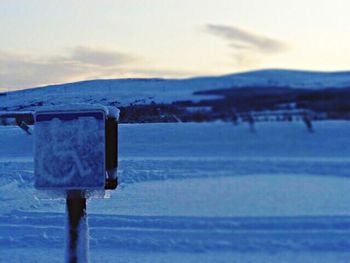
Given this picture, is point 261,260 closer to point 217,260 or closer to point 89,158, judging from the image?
point 217,260

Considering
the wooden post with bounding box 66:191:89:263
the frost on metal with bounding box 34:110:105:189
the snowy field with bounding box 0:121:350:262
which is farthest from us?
the snowy field with bounding box 0:121:350:262

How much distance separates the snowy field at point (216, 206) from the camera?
483 centimetres

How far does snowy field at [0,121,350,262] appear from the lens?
15.8ft

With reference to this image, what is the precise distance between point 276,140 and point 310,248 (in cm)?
522

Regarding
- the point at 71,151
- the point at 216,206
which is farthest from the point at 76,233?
the point at 216,206

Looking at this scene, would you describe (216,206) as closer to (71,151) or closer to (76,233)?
(76,233)

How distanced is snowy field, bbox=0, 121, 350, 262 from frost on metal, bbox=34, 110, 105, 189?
350mm

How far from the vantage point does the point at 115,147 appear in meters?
2.97

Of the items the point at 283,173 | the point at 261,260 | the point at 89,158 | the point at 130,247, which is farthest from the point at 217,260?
the point at 283,173

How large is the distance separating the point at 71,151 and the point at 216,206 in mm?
3943

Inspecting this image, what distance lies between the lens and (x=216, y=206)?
6.59m

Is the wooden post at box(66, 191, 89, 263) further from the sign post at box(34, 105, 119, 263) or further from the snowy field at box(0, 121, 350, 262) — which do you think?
the snowy field at box(0, 121, 350, 262)

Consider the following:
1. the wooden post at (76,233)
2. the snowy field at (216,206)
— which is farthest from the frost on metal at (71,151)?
the snowy field at (216,206)

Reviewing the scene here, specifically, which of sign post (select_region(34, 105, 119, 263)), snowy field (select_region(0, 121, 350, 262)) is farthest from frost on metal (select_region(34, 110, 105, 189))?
snowy field (select_region(0, 121, 350, 262))
